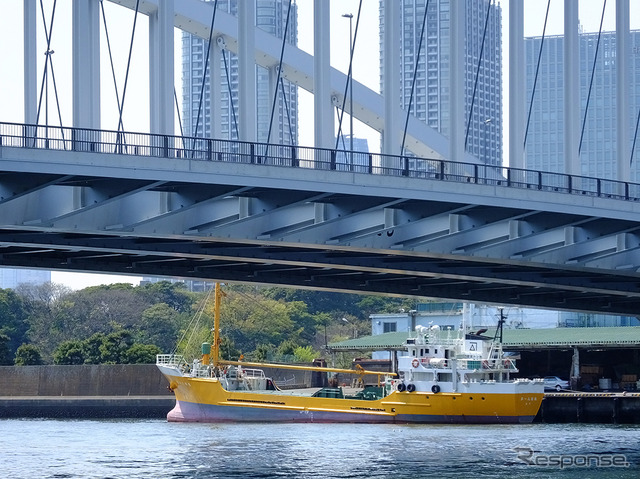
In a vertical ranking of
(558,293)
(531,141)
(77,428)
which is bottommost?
(77,428)

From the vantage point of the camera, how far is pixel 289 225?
101 feet

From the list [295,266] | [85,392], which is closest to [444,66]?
[85,392]

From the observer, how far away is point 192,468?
36.6 meters

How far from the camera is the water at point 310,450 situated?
1388 inches

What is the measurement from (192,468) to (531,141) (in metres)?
47.4

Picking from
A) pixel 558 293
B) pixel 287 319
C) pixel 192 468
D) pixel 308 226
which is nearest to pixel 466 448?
pixel 558 293

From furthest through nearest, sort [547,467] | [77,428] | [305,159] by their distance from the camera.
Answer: [77,428] < [547,467] < [305,159]

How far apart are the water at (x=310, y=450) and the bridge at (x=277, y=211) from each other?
17.5 ft

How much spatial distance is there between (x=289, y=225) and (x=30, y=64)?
26.5 ft

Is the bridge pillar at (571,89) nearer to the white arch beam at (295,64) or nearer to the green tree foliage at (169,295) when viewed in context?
the white arch beam at (295,64)

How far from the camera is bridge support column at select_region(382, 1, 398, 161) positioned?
3541 centimetres

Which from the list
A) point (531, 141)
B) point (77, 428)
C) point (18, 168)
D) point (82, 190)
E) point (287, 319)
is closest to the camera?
point (18, 168)

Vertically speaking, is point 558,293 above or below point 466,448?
above

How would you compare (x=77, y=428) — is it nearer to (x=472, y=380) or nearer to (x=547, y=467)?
(x=472, y=380)
